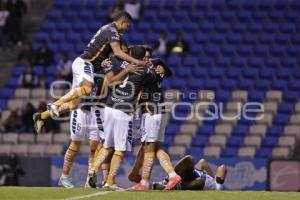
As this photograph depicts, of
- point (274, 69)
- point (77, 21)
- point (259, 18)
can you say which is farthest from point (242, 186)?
point (77, 21)

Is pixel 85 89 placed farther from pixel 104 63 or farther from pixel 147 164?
pixel 147 164

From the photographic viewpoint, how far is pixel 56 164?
79.2ft

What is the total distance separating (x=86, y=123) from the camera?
15828 mm

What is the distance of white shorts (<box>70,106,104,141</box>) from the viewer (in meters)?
15.7

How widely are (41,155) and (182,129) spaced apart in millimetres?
3564

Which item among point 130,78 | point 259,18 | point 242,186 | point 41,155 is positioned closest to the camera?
point 130,78

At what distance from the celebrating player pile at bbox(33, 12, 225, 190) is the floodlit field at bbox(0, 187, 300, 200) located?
81cm

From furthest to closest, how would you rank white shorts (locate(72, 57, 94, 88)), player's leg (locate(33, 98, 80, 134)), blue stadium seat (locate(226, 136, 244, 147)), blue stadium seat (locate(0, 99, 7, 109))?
blue stadium seat (locate(0, 99, 7, 109)) < blue stadium seat (locate(226, 136, 244, 147)) < white shorts (locate(72, 57, 94, 88)) < player's leg (locate(33, 98, 80, 134))

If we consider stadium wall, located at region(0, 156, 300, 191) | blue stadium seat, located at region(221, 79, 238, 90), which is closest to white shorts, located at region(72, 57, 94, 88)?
stadium wall, located at region(0, 156, 300, 191)

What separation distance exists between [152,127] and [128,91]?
827 mm

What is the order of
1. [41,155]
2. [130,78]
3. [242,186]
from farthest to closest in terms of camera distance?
[41,155] → [242,186] → [130,78]

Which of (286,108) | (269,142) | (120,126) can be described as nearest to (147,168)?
(120,126)

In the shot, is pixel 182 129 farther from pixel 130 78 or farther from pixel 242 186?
pixel 130 78

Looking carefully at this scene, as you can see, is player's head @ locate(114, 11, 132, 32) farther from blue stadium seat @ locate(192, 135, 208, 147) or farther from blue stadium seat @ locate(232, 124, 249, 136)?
blue stadium seat @ locate(232, 124, 249, 136)
